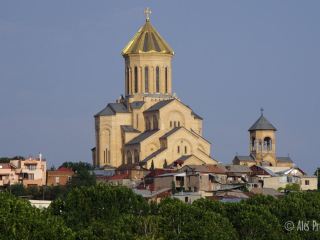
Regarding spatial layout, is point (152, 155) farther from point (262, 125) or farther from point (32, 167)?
point (262, 125)

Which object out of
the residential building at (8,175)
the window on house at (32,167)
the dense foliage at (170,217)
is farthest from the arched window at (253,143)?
the dense foliage at (170,217)

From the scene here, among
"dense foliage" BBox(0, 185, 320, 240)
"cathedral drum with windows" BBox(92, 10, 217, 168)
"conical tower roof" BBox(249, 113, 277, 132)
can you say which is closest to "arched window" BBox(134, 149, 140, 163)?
"cathedral drum with windows" BBox(92, 10, 217, 168)

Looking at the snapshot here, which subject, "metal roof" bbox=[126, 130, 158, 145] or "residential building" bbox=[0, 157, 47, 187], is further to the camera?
"metal roof" bbox=[126, 130, 158, 145]

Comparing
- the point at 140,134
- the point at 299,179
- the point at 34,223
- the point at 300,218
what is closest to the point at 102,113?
the point at 140,134

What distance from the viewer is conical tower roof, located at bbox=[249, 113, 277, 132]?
131 m

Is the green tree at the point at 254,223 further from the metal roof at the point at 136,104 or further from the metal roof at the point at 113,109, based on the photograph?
the metal roof at the point at 113,109

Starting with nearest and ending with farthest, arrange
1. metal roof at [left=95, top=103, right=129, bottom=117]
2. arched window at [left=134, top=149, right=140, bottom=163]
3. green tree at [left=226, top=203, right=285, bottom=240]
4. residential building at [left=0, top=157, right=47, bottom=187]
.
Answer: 1. green tree at [left=226, top=203, right=285, bottom=240]
2. residential building at [left=0, top=157, right=47, bottom=187]
3. arched window at [left=134, top=149, right=140, bottom=163]
4. metal roof at [left=95, top=103, right=129, bottom=117]

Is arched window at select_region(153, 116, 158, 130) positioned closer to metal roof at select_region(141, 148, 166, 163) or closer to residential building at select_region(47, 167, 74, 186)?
metal roof at select_region(141, 148, 166, 163)

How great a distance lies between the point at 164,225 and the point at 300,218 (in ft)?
33.7

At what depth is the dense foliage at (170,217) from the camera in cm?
7450

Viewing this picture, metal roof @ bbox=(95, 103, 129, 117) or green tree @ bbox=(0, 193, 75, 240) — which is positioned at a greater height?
metal roof @ bbox=(95, 103, 129, 117)

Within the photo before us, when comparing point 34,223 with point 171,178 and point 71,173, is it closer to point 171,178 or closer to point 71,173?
point 171,178

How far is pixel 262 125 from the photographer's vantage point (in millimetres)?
131250

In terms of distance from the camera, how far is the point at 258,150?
13025 cm
